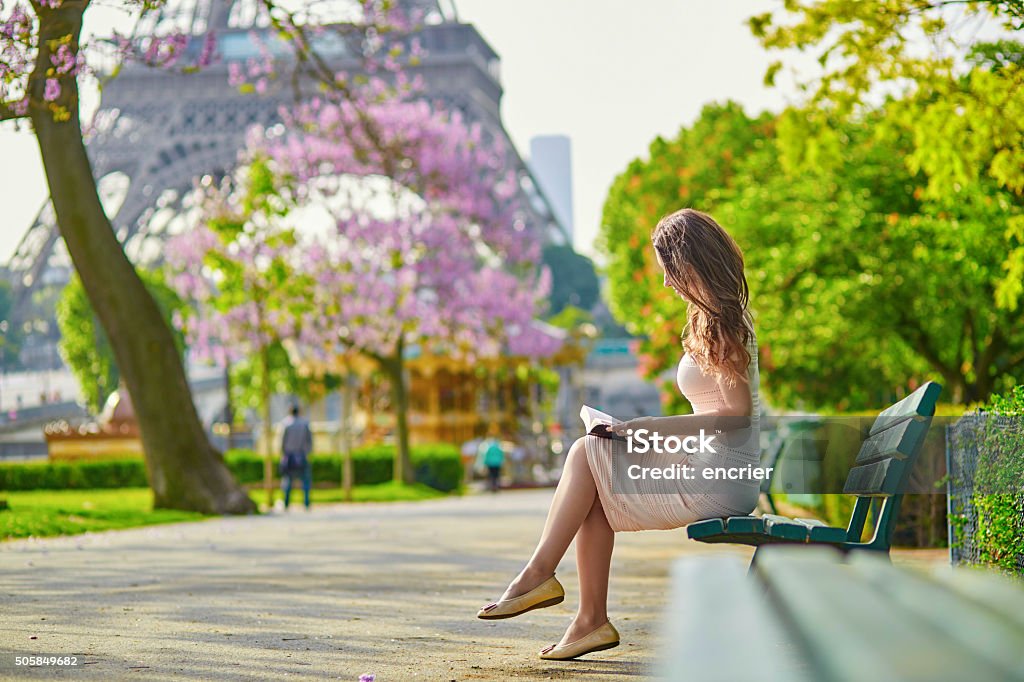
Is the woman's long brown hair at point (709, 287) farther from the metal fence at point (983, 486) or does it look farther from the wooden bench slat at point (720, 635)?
the wooden bench slat at point (720, 635)

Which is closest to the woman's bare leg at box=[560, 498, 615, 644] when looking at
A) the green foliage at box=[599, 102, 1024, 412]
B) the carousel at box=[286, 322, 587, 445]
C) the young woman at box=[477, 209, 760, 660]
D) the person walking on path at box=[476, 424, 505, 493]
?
the young woman at box=[477, 209, 760, 660]

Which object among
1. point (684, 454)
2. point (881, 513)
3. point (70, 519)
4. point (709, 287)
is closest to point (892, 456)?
point (881, 513)

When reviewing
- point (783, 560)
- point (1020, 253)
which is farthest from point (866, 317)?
point (783, 560)

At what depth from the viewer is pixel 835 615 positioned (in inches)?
67.6

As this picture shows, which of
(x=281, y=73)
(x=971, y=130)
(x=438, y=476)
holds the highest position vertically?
(x=281, y=73)

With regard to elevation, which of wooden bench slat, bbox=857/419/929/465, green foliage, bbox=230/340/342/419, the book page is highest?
green foliage, bbox=230/340/342/419

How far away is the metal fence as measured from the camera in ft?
15.8

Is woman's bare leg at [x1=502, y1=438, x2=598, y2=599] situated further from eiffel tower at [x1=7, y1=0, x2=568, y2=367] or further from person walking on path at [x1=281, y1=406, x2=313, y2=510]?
eiffel tower at [x1=7, y1=0, x2=568, y2=367]

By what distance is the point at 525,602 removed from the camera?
4.27 metres

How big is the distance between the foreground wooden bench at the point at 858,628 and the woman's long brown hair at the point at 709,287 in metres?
1.82

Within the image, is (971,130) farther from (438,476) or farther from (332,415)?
(332,415)

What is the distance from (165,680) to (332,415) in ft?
307

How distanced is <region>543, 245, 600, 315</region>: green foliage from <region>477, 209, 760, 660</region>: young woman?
87804 millimetres

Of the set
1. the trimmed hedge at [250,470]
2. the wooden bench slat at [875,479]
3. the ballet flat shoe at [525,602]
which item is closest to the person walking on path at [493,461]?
the trimmed hedge at [250,470]
